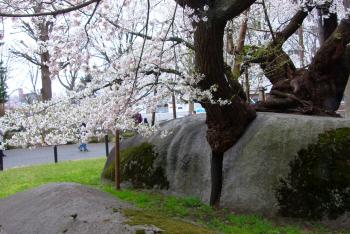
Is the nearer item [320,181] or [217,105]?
[320,181]

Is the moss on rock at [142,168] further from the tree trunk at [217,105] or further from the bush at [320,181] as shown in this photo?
the bush at [320,181]

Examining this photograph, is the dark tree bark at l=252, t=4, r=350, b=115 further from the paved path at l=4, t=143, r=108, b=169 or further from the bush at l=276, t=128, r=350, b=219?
the paved path at l=4, t=143, r=108, b=169

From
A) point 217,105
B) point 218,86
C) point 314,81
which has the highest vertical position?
point 314,81

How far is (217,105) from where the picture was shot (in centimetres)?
686

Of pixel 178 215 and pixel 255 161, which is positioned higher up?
pixel 255 161

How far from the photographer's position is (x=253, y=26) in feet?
35.1

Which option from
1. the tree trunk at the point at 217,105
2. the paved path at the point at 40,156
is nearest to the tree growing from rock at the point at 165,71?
the tree trunk at the point at 217,105

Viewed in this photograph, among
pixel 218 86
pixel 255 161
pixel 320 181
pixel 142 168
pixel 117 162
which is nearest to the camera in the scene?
pixel 320 181

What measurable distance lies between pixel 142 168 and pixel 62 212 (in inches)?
146

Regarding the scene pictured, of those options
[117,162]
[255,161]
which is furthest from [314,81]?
[117,162]

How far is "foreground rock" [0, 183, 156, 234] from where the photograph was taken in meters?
4.52

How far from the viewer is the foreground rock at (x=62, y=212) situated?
4.52 meters

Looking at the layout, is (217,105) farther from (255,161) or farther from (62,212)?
(62,212)

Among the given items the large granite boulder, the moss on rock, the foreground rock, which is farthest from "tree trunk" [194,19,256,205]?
the foreground rock
